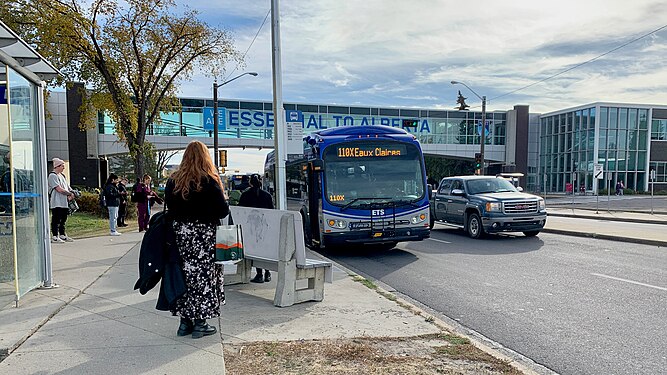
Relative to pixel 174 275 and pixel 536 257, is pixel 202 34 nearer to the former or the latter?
pixel 536 257

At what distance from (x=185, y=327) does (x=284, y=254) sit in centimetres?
163

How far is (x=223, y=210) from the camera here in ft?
16.3

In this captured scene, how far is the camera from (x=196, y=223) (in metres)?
4.93

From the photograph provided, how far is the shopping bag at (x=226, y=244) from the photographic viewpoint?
16.3ft

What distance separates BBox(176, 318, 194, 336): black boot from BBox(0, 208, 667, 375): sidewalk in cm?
10

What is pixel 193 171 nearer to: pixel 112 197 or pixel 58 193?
pixel 58 193

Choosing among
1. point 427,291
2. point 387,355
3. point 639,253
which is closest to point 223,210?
point 387,355

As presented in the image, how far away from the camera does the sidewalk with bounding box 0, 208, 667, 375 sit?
436 centimetres

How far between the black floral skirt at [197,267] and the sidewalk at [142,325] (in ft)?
0.97

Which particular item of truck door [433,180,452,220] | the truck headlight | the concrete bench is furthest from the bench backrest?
truck door [433,180,452,220]

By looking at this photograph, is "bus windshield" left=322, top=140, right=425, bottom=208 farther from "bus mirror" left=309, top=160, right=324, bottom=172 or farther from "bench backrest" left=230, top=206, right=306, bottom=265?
"bench backrest" left=230, top=206, right=306, bottom=265

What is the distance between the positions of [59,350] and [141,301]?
6.29ft

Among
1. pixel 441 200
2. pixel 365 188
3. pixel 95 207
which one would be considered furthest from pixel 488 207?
pixel 95 207

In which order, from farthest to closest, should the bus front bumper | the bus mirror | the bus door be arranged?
the bus door → the bus mirror → the bus front bumper
